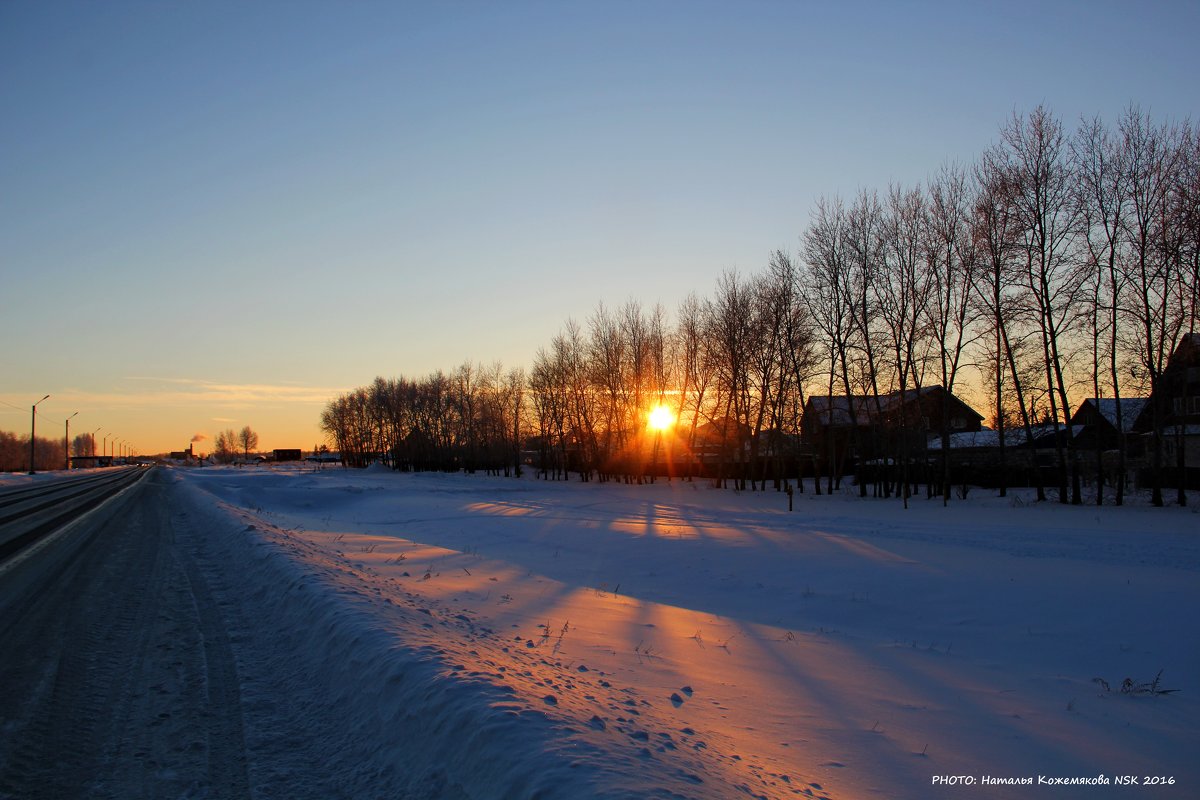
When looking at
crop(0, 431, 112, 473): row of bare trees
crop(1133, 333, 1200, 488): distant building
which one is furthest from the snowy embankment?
crop(0, 431, 112, 473): row of bare trees

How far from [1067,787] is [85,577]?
43.8 ft

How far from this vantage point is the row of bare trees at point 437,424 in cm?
9531

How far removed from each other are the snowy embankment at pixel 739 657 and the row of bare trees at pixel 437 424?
70.3 m

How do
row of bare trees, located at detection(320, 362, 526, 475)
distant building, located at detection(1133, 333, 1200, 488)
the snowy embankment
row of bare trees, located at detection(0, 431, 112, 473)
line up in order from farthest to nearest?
row of bare trees, located at detection(0, 431, 112, 473), row of bare trees, located at detection(320, 362, 526, 475), distant building, located at detection(1133, 333, 1200, 488), the snowy embankment

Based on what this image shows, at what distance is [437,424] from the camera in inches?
4449

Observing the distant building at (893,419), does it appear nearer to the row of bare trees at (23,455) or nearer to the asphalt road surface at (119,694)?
the asphalt road surface at (119,694)

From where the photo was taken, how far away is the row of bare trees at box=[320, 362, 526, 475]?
9531 cm

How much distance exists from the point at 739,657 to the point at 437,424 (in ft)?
355

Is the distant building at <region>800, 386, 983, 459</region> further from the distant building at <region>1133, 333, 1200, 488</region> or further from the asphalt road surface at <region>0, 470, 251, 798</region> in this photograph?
the asphalt road surface at <region>0, 470, 251, 798</region>

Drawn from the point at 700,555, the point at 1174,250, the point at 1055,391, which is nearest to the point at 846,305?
the point at 1055,391

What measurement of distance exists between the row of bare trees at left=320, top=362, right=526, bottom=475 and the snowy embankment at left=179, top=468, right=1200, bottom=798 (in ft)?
231

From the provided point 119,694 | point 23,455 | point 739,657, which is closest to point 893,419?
point 739,657

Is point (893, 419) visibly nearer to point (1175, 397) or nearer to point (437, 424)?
point (1175, 397)

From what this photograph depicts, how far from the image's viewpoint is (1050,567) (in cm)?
1470
